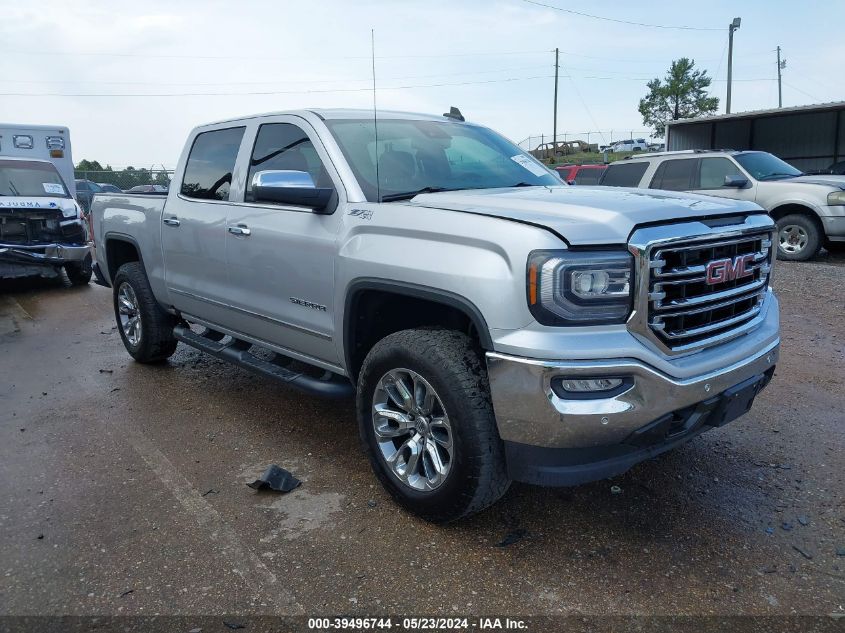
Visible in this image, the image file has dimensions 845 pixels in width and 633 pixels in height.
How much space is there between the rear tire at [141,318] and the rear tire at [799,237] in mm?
9350

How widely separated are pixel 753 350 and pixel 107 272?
18.1 ft

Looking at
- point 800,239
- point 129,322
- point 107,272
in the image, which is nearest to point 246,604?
point 129,322

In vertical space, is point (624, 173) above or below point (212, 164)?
below

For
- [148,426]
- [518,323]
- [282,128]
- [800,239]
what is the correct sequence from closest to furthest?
[518,323]
[282,128]
[148,426]
[800,239]

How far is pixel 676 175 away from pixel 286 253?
9507 millimetres

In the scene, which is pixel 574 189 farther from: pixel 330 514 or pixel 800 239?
pixel 800 239

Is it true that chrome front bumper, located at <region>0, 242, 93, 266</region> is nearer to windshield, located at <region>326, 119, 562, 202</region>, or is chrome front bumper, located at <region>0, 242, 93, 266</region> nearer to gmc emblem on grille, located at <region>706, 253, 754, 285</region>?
windshield, located at <region>326, 119, 562, 202</region>

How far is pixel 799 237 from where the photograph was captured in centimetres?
1091

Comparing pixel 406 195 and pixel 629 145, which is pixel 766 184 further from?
pixel 629 145

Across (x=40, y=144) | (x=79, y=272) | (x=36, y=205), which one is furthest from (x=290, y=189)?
(x=40, y=144)

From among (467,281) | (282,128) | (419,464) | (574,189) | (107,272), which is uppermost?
(282,128)

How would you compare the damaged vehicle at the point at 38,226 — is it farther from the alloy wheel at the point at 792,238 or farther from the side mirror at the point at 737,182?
the alloy wheel at the point at 792,238

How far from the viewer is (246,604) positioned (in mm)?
2688

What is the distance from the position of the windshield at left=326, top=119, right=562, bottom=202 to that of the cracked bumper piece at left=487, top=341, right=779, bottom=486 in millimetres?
1392
